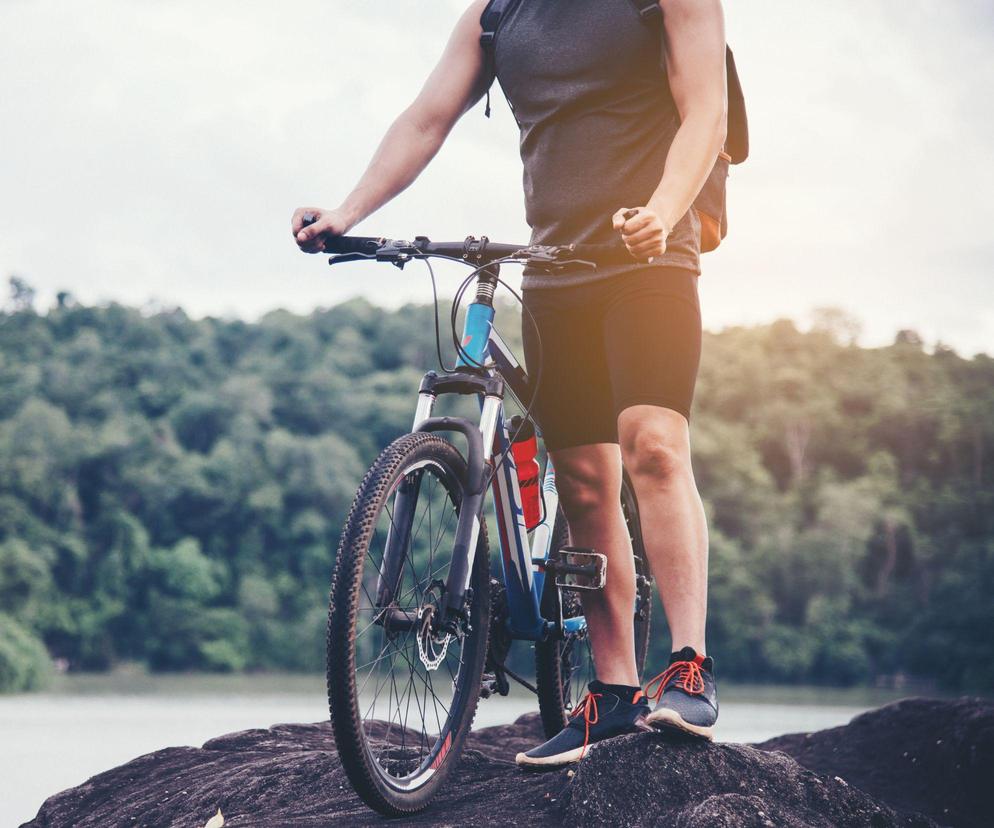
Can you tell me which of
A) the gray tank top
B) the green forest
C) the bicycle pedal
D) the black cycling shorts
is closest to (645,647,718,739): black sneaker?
the bicycle pedal

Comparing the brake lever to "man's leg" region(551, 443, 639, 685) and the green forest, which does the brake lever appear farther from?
the green forest

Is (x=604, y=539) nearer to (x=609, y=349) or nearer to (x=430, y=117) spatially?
(x=609, y=349)

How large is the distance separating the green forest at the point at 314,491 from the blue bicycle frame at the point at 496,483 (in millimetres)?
32411

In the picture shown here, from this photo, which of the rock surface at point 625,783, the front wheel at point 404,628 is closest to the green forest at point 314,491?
the rock surface at point 625,783

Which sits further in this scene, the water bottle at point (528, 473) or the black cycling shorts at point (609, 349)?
the water bottle at point (528, 473)

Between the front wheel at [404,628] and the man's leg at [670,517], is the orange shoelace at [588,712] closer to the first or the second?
the front wheel at [404,628]

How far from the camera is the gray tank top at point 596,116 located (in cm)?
304

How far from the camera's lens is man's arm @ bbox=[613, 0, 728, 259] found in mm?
2879

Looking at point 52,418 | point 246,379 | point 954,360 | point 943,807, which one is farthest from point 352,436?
point 943,807

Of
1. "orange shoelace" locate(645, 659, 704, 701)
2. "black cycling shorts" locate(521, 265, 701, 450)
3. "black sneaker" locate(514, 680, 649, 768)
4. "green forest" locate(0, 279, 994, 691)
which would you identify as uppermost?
"green forest" locate(0, 279, 994, 691)

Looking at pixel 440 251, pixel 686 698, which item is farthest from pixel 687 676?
pixel 440 251

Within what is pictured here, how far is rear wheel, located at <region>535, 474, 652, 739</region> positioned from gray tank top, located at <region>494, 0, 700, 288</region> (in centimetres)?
95

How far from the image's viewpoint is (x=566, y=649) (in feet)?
13.1

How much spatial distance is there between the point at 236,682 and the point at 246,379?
15884mm
